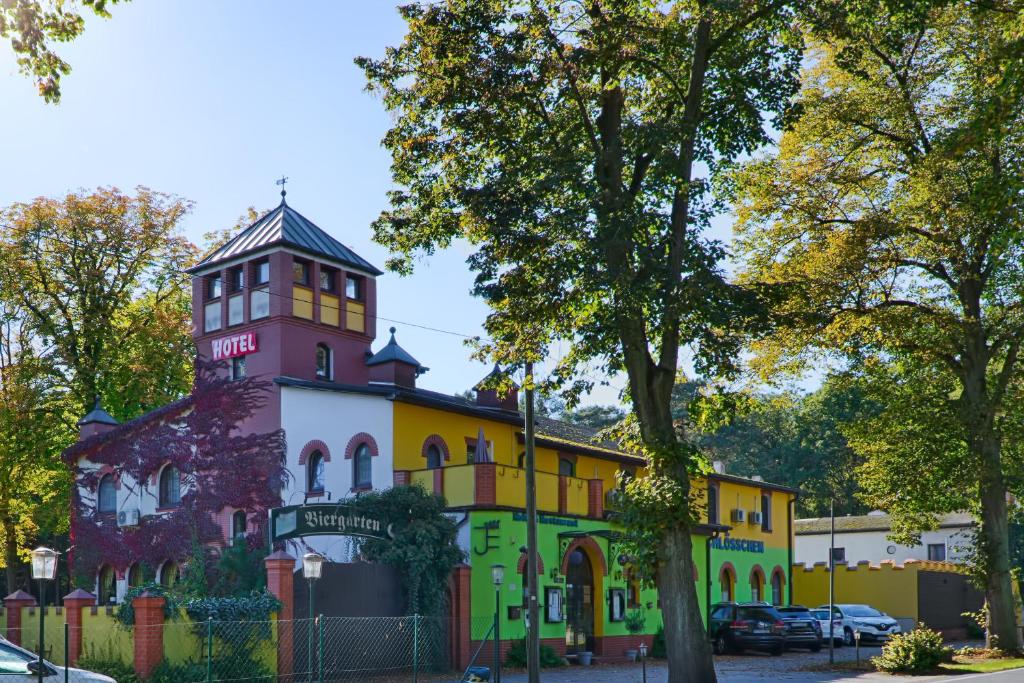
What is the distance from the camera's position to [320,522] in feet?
84.7

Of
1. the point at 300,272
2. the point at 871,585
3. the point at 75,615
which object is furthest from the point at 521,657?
the point at 871,585

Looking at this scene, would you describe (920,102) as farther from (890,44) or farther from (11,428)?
(11,428)

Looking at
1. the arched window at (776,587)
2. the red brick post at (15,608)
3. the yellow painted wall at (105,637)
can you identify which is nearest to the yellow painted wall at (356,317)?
the red brick post at (15,608)

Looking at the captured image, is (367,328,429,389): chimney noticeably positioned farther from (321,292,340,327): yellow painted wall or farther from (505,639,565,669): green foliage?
(505,639,565,669): green foliage

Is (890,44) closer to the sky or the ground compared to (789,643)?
closer to the sky

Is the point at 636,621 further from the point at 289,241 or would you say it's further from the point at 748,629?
the point at 289,241

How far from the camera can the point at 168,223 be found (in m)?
44.1

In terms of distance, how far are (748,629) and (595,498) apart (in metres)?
6.92

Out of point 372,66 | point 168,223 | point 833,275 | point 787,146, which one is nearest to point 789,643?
point 833,275

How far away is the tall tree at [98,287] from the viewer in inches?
1640

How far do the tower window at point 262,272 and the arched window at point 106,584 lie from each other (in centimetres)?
977

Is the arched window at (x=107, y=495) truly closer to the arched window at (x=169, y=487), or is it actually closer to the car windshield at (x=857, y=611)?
the arched window at (x=169, y=487)

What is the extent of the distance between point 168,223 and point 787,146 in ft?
81.0

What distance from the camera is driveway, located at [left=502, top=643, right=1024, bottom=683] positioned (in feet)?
81.5
